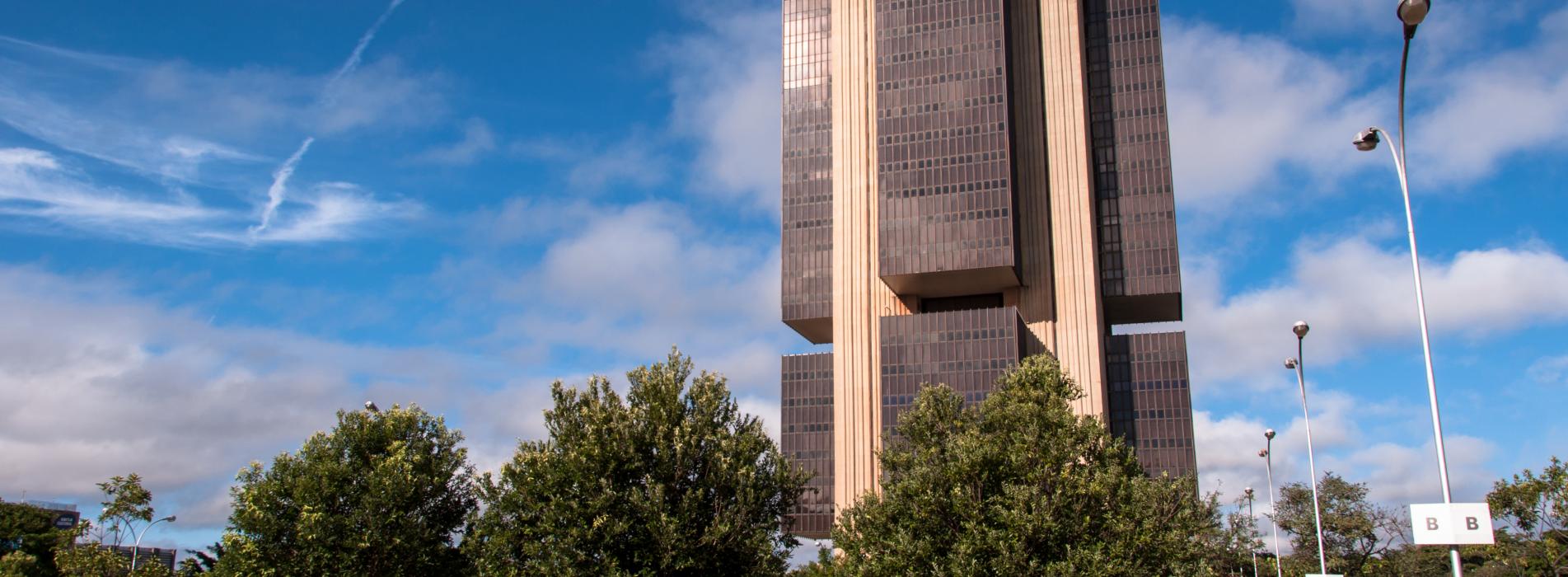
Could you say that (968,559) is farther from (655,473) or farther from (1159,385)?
(1159,385)

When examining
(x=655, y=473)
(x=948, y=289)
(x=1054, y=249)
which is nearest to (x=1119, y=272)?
(x=1054, y=249)

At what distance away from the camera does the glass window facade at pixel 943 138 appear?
10881 centimetres

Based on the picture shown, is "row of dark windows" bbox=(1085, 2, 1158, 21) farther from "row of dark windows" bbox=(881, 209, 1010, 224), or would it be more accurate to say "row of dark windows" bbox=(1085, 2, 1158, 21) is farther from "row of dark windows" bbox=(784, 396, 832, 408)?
"row of dark windows" bbox=(784, 396, 832, 408)

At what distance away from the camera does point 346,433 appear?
48500 millimetres

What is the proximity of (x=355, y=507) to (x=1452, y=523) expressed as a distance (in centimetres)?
4038

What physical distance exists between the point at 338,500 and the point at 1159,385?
86.3m

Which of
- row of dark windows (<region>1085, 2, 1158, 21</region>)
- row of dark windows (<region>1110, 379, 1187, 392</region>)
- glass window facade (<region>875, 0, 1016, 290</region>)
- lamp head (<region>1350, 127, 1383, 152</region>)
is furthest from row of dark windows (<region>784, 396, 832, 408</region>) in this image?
lamp head (<region>1350, 127, 1383, 152</region>)

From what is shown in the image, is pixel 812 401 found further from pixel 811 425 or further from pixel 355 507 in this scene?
pixel 355 507

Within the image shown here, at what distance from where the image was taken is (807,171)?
12194cm

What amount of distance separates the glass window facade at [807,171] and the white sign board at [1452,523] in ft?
312

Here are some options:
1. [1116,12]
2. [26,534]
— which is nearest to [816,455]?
[1116,12]

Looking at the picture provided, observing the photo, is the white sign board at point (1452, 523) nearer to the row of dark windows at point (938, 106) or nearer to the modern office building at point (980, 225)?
the modern office building at point (980, 225)

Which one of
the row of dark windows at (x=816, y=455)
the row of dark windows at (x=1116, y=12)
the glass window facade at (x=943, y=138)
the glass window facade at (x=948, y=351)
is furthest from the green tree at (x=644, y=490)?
the row of dark windows at (x=1116, y=12)

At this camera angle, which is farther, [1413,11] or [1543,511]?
[1543,511]
